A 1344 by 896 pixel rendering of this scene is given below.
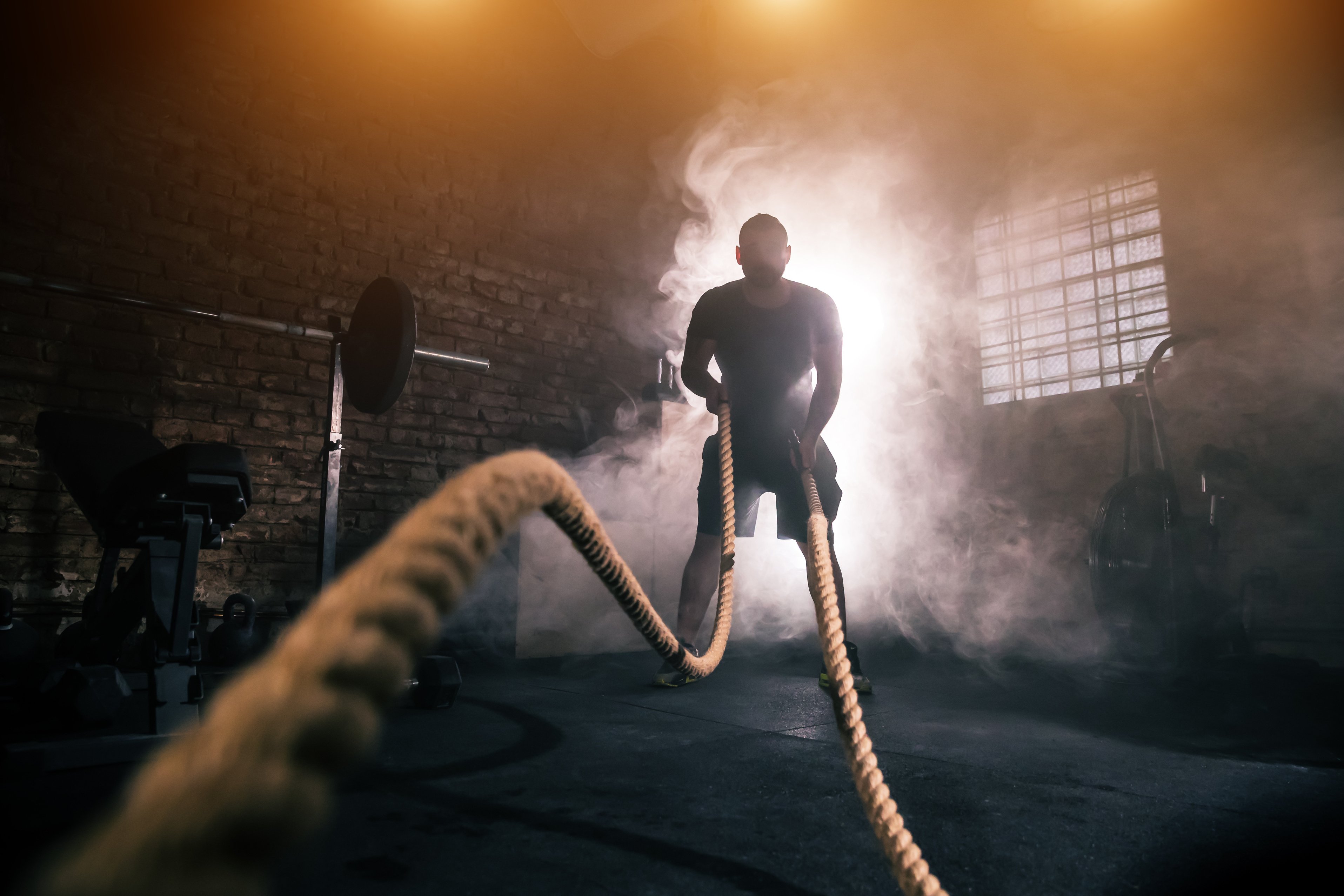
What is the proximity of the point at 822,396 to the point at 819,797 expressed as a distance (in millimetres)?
1571

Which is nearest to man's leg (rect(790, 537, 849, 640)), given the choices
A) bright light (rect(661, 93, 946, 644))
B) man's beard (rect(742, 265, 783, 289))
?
man's beard (rect(742, 265, 783, 289))

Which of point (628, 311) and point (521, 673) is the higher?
point (628, 311)

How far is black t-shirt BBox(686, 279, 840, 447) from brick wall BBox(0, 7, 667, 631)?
6.06ft

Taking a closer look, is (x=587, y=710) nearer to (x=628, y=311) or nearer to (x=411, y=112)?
(x=628, y=311)

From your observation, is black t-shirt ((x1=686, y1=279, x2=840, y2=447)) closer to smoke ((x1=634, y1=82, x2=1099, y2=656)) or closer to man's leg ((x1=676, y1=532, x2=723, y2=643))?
man's leg ((x1=676, y1=532, x2=723, y2=643))

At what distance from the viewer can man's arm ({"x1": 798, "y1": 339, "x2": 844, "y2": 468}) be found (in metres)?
2.62

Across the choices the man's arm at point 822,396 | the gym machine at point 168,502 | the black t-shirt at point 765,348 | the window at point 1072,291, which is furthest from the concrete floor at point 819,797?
the window at point 1072,291

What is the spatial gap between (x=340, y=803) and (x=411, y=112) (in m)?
3.89

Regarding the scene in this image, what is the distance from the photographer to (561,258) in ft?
15.3

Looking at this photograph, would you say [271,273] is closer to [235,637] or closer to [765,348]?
[235,637]

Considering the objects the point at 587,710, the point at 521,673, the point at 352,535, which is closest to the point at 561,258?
the point at 352,535

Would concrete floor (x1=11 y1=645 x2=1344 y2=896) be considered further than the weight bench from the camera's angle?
No

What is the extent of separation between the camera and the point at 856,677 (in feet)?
8.64

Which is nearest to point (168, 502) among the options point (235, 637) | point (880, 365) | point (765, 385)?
point (235, 637)
